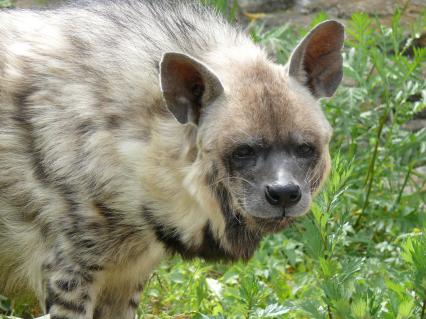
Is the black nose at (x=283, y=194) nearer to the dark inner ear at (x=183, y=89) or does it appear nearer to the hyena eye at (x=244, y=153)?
the hyena eye at (x=244, y=153)

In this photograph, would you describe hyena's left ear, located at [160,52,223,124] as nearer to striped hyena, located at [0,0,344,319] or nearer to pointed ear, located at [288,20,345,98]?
striped hyena, located at [0,0,344,319]

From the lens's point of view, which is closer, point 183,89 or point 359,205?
point 183,89

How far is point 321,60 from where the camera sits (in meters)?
4.31

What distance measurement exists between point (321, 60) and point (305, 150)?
0.52 metres

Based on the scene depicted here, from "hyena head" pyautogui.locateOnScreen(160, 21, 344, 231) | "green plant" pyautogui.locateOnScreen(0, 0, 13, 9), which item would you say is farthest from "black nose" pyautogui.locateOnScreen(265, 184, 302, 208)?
"green plant" pyautogui.locateOnScreen(0, 0, 13, 9)

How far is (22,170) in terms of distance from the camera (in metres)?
4.35

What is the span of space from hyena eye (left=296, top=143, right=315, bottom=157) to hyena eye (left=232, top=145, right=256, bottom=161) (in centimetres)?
20

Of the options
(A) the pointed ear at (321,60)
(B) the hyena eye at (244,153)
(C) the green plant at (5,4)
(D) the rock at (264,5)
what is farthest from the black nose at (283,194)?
(D) the rock at (264,5)

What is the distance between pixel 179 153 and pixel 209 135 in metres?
0.19

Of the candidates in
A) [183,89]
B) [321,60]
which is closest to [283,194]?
[183,89]

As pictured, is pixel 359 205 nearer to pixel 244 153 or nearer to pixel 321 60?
pixel 321 60

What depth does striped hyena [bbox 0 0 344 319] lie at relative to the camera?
3.97 m

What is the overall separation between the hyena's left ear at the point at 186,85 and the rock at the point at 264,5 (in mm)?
4226

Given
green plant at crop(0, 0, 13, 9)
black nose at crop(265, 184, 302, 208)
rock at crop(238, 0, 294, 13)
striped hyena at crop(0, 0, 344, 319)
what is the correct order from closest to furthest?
1. black nose at crop(265, 184, 302, 208)
2. striped hyena at crop(0, 0, 344, 319)
3. green plant at crop(0, 0, 13, 9)
4. rock at crop(238, 0, 294, 13)
